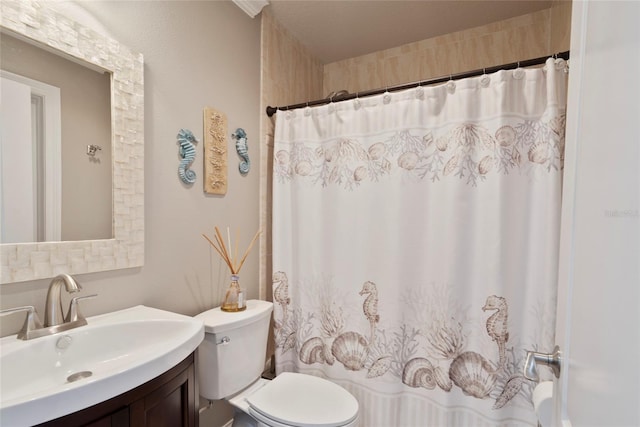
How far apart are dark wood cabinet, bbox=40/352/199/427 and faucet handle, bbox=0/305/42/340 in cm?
37

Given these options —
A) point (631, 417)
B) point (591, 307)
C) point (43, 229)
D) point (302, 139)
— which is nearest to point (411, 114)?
point (302, 139)

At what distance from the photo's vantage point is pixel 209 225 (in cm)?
156

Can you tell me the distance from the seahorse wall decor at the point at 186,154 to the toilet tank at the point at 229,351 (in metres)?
0.66

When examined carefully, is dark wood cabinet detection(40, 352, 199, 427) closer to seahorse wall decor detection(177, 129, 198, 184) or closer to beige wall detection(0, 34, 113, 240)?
beige wall detection(0, 34, 113, 240)

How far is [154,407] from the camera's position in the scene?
0.86 metres

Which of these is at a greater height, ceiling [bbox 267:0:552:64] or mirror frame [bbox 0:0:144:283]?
ceiling [bbox 267:0:552:64]

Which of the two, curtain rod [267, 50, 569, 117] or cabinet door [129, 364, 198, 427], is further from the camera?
curtain rod [267, 50, 569, 117]

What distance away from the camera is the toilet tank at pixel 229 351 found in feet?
4.22

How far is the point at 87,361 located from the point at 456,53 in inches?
104

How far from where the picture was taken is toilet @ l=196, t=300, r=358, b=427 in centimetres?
125

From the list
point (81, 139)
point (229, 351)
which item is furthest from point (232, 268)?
point (81, 139)

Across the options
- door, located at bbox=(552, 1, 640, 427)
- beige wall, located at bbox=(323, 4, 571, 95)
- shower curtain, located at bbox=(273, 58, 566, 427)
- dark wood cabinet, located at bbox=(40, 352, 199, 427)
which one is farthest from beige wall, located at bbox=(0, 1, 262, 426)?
door, located at bbox=(552, 1, 640, 427)

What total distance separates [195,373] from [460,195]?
1.33 metres

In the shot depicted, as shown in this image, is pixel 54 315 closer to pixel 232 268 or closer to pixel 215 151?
pixel 232 268
